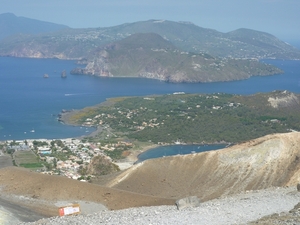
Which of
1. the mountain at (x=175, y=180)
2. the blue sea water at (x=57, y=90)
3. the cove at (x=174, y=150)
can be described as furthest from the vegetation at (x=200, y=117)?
the mountain at (x=175, y=180)

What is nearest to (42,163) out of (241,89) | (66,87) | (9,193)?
(9,193)

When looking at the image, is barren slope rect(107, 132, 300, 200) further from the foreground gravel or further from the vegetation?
the vegetation

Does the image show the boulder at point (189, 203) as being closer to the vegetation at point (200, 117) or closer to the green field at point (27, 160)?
the green field at point (27, 160)

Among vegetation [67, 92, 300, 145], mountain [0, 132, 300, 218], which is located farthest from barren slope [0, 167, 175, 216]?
vegetation [67, 92, 300, 145]

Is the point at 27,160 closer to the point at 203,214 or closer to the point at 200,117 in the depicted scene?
the point at 200,117

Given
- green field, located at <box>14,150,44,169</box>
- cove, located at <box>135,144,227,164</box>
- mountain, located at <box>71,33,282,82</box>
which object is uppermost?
mountain, located at <box>71,33,282,82</box>

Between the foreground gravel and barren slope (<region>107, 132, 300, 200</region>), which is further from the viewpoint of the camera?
barren slope (<region>107, 132, 300, 200</region>)

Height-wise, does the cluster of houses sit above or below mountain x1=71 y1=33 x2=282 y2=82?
below

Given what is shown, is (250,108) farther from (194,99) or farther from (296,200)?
(296,200)
